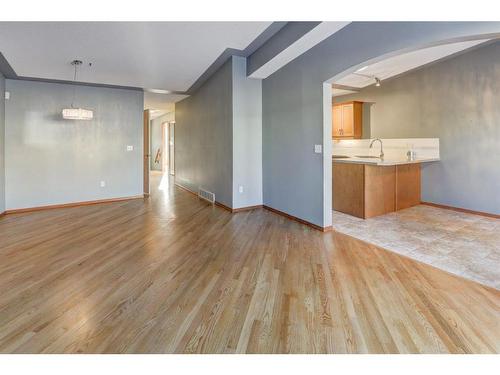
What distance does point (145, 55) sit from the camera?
4.45 meters

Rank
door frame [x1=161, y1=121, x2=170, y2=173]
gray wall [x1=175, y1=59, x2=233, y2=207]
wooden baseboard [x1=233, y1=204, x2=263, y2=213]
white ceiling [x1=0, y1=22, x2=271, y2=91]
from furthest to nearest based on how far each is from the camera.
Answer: door frame [x1=161, y1=121, x2=170, y2=173] → gray wall [x1=175, y1=59, x2=233, y2=207] → wooden baseboard [x1=233, y1=204, x2=263, y2=213] → white ceiling [x1=0, y1=22, x2=271, y2=91]

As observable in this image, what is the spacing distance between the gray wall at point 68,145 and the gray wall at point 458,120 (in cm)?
568

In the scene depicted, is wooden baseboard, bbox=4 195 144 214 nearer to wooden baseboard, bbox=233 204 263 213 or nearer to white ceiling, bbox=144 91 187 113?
white ceiling, bbox=144 91 187 113

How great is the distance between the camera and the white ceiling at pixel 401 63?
454cm

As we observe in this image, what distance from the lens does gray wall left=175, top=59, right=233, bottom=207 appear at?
17.3 ft

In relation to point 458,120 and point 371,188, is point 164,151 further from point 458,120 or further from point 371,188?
point 458,120

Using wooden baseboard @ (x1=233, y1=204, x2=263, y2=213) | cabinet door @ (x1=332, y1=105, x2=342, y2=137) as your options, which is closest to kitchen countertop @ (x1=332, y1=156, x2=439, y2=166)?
wooden baseboard @ (x1=233, y1=204, x2=263, y2=213)

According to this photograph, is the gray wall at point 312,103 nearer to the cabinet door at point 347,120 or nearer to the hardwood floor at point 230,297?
the hardwood floor at point 230,297

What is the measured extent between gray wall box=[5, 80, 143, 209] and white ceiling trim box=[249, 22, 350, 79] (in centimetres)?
335

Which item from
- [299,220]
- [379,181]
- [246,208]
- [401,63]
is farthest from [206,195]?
[401,63]

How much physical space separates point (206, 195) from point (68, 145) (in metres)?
2.91

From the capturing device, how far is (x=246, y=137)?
5211 mm

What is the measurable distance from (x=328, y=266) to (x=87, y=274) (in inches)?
86.7
